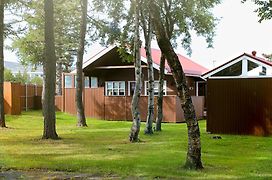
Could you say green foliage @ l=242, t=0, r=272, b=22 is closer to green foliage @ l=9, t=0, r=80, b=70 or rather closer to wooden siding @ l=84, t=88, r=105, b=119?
green foliage @ l=9, t=0, r=80, b=70

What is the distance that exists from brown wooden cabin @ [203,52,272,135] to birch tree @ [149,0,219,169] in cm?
291

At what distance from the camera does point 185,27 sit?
2227 cm

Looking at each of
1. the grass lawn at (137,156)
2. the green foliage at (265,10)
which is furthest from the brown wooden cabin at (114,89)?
the green foliage at (265,10)

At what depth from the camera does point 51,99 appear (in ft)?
55.1

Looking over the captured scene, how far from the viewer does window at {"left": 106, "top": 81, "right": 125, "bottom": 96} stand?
34.0 m

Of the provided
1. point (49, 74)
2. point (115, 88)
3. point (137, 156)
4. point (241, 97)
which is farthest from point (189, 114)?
point (115, 88)

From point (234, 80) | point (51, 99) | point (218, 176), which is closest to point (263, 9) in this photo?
point (218, 176)

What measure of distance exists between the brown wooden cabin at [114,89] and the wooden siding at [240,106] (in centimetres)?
742

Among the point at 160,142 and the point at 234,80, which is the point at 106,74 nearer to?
the point at 234,80

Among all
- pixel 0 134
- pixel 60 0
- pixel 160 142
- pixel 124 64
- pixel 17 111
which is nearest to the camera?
pixel 160 142

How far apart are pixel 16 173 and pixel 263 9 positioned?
818cm

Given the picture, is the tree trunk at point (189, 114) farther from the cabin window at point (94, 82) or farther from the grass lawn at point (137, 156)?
the cabin window at point (94, 82)

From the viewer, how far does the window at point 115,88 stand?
33975mm

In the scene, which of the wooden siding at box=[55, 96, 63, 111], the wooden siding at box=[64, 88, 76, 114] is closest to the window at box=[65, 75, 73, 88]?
the wooden siding at box=[64, 88, 76, 114]
